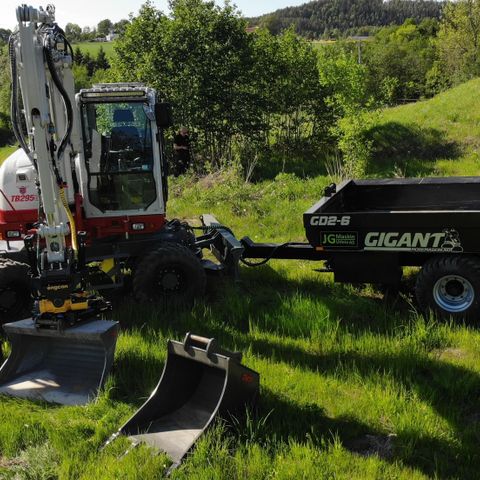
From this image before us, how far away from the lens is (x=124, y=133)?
21.0ft

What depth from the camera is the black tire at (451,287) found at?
5359 mm

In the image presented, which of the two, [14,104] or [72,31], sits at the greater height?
[72,31]

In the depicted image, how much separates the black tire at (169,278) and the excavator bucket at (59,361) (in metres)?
1.22

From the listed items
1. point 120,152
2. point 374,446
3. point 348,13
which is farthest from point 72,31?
point 348,13

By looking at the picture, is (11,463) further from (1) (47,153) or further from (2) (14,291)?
(2) (14,291)

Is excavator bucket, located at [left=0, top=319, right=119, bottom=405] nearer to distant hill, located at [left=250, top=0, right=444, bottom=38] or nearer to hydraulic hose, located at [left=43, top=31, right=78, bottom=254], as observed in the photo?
hydraulic hose, located at [left=43, top=31, right=78, bottom=254]

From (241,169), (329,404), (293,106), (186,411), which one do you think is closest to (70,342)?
(186,411)

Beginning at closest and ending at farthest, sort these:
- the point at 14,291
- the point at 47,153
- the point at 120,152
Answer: the point at 47,153 → the point at 14,291 → the point at 120,152

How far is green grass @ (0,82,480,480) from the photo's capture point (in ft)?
12.0

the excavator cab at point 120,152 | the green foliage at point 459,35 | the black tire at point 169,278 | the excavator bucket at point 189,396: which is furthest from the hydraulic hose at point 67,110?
the green foliage at point 459,35

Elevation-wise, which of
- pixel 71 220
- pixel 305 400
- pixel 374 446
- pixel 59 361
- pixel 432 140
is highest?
pixel 432 140

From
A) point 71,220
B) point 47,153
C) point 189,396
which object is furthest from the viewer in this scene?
point 71,220

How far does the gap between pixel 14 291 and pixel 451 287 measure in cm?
429

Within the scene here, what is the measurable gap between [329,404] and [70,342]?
2308 millimetres
